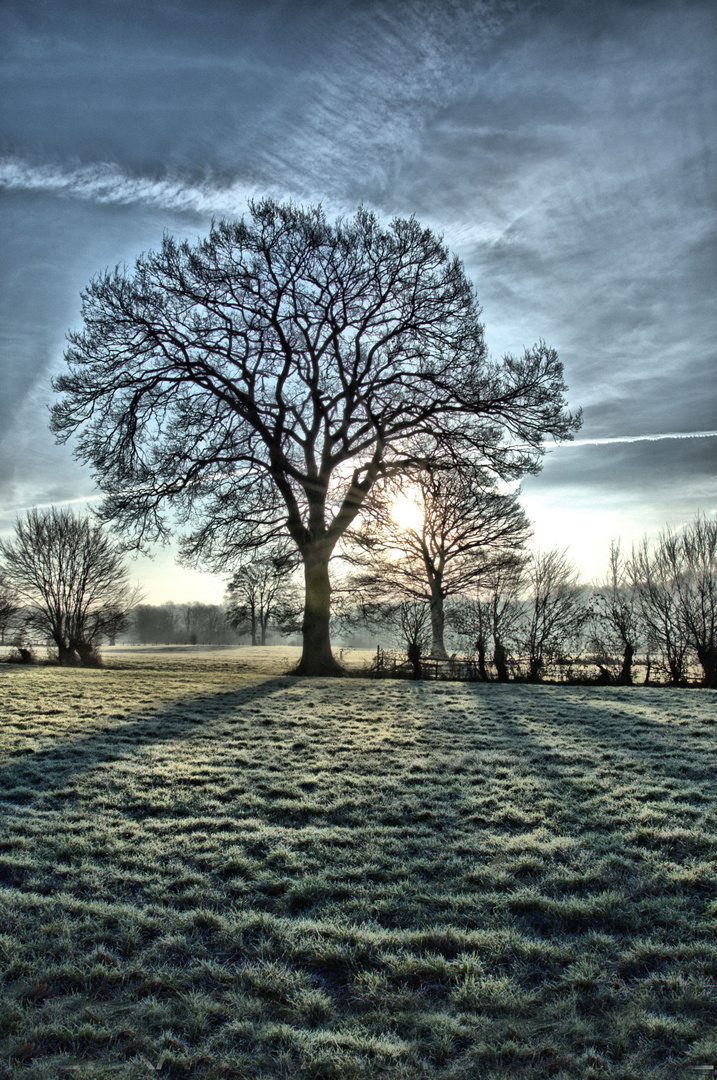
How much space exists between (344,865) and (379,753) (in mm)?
3564

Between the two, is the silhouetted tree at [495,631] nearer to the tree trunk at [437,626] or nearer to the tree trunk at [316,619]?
the tree trunk at [316,619]

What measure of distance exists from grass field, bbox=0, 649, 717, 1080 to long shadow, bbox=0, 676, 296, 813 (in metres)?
0.06

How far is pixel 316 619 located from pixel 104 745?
10553 millimetres

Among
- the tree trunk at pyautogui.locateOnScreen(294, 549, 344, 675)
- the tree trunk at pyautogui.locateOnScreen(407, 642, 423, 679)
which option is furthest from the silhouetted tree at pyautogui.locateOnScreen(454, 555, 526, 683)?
the tree trunk at pyautogui.locateOnScreen(294, 549, 344, 675)

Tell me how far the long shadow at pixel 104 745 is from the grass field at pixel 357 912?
6 centimetres

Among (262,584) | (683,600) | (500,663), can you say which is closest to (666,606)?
(683,600)

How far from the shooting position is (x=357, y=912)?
12.3ft

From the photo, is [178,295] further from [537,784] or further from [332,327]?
[537,784]

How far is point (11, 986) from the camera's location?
9.91 ft

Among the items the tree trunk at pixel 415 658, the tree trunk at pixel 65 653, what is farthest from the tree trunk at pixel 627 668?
the tree trunk at pixel 65 653

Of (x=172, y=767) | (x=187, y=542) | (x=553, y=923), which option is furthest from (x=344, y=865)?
(x=187, y=542)

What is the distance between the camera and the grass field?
2.63 metres

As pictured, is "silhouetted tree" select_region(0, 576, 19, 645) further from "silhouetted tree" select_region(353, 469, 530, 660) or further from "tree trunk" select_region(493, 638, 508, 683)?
"tree trunk" select_region(493, 638, 508, 683)

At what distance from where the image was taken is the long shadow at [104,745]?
6520mm
